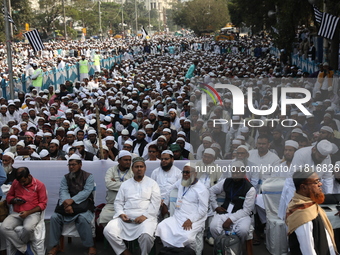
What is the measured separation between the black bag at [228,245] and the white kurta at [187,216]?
1.10 feet

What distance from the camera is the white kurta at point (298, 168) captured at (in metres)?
5.90

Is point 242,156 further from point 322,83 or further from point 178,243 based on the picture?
point 322,83

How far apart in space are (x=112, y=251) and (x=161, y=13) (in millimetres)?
181740

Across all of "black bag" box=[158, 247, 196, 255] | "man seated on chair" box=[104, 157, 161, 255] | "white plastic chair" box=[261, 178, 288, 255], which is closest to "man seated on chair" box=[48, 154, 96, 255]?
"man seated on chair" box=[104, 157, 161, 255]

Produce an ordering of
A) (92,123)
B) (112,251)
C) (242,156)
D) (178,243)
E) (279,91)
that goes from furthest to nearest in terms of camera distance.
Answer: (279,91) < (92,123) < (242,156) < (112,251) < (178,243)

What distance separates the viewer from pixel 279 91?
1320cm

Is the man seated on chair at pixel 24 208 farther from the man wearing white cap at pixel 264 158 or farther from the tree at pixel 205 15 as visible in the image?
the tree at pixel 205 15

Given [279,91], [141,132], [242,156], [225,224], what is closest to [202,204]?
[225,224]

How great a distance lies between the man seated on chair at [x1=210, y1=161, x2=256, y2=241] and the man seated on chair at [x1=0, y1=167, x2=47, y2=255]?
6.61ft

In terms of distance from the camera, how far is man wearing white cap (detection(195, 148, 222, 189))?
686 cm

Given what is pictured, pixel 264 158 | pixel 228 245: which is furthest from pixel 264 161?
pixel 228 245

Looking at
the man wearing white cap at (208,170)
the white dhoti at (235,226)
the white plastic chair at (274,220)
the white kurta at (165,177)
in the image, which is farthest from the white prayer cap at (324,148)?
the white kurta at (165,177)

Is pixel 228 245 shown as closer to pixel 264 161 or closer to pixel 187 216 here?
pixel 187 216

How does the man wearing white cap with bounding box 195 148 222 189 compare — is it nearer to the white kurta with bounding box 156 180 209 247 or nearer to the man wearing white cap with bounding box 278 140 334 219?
the white kurta with bounding box 156 180 209 247
